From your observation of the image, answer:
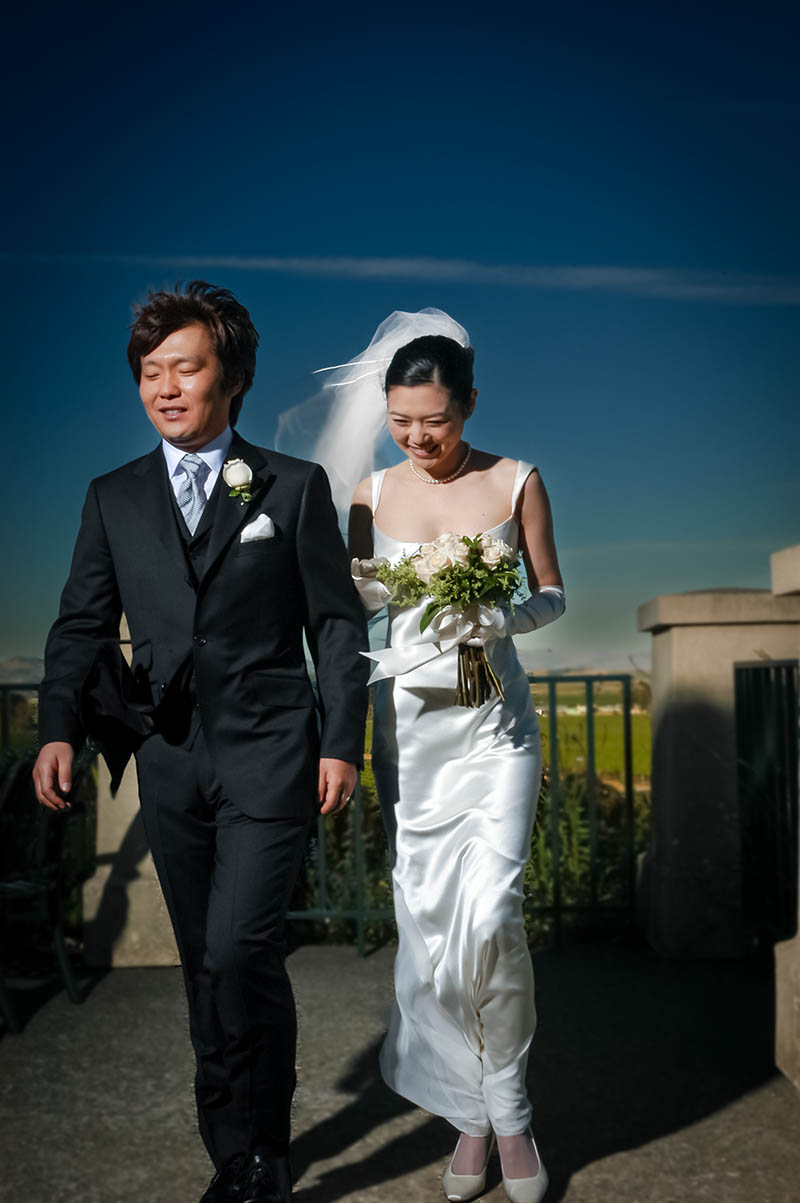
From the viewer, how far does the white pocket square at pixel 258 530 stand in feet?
9.74

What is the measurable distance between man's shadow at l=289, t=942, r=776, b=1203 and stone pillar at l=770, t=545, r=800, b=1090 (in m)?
0.12

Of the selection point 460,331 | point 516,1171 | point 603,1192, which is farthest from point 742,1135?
point 460,331

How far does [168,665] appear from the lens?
2.98 meters

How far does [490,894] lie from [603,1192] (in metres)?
0.93

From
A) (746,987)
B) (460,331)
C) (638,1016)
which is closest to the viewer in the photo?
(460,331)

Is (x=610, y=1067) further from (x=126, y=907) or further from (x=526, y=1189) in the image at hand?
(x=126, y=907)

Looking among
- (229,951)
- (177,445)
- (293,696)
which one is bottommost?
(229,951)

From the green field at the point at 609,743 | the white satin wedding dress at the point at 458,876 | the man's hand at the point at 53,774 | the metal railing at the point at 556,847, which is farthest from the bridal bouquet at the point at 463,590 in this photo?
the green field at the point at 609,743

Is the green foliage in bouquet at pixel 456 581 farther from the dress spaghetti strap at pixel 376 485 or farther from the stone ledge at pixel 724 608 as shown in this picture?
the stone ledge at pixel 724 608

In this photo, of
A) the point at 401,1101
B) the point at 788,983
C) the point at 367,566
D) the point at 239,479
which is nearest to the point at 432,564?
the point at 367,566

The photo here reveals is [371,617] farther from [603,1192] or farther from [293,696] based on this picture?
[603,1192]

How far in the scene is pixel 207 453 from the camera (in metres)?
3.14

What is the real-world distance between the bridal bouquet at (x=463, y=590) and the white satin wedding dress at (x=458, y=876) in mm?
109

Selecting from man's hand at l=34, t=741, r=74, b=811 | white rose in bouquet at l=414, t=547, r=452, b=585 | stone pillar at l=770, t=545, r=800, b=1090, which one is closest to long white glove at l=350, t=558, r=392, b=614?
white rose in bouquet at l=414, t=547, r=452, b=585
